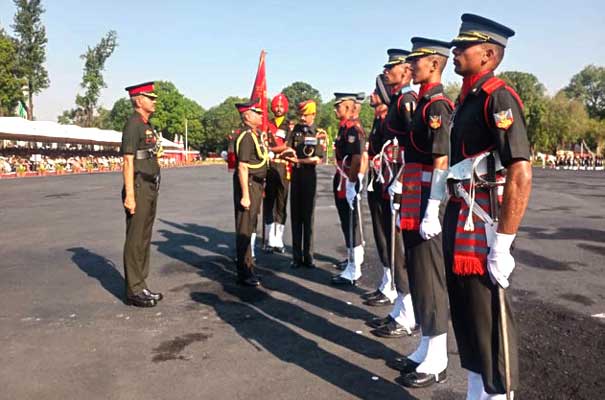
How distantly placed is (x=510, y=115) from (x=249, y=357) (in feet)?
9.38

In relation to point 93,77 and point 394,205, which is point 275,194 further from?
point 93,77

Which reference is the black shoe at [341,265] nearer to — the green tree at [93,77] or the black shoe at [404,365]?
the black shoe at [404,365]

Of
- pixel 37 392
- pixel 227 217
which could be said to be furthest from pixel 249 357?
pixel 227 217

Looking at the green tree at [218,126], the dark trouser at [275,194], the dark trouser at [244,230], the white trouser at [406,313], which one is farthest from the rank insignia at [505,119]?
the green tree at [218,126]

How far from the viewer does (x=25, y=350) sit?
429 cm

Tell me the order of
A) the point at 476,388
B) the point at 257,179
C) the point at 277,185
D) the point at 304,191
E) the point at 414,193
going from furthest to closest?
the point at 277,185, the point at 304,191, the point at 257,179, the point at 414,193, the point at 476,388

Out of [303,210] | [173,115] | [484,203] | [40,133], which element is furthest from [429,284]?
[173,115]

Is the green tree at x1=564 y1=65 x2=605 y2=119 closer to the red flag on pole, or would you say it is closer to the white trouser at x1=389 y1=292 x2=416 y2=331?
the red flag on pole

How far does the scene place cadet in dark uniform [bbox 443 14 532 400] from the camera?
8.45 ft

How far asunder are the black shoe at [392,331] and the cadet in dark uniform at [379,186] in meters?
0.87

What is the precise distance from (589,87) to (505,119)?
4890 inches

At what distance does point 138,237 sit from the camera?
5.74m

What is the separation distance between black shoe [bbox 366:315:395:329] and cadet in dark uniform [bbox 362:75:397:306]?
59 cm

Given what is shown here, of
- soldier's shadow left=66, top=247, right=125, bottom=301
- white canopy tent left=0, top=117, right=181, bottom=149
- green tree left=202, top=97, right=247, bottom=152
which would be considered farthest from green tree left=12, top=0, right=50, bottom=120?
soldier's shadow left=66, top=247, right=125, bottom=301
